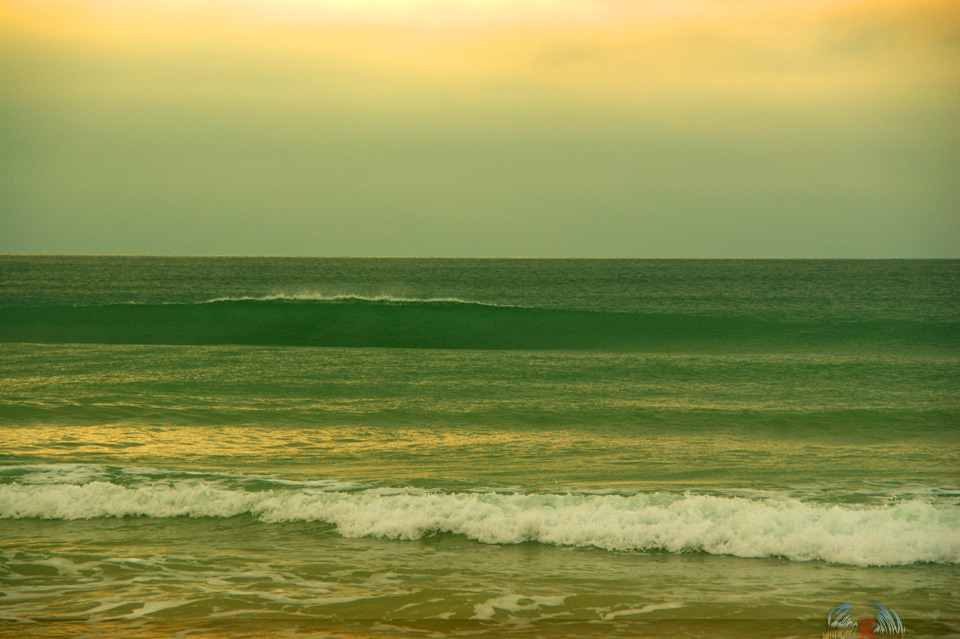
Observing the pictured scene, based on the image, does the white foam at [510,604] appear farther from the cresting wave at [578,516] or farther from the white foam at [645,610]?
the cresting wave at [578,516]

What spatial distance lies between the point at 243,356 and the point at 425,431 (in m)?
8.47

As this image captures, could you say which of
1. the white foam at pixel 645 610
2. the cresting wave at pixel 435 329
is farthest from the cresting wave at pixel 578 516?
the cresting wave at pixel 435 329

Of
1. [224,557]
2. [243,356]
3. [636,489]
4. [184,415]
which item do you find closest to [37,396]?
[184,415]

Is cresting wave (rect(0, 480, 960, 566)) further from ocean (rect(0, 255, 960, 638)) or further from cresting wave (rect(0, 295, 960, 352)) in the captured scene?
cresting wave (rect(0, 295, 960, 352))

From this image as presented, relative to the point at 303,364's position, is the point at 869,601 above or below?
below

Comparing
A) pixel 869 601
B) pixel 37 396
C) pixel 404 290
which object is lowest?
pixel 869 601

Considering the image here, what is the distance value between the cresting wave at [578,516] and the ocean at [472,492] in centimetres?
2

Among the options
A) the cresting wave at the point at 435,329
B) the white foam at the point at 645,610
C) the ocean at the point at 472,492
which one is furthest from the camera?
the cresting wave at the point at 435,329

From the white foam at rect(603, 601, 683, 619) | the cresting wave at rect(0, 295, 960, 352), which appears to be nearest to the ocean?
the white foam at rect(603, 601, 683, 619)

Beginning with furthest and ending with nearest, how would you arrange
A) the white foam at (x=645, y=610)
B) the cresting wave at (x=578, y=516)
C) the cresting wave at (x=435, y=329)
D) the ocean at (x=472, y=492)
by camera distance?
the cresting wave at (x=435, y=329), the cresting wave at (x=578, y=516), the ocean at (x=472, y=492), the white foam at (x=645, y=610)

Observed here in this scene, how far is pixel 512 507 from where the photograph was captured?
659 centimetres

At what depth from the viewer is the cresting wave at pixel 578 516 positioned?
5.94 meters

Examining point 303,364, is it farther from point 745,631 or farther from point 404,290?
point 404,290

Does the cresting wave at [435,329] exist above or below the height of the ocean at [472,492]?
above
